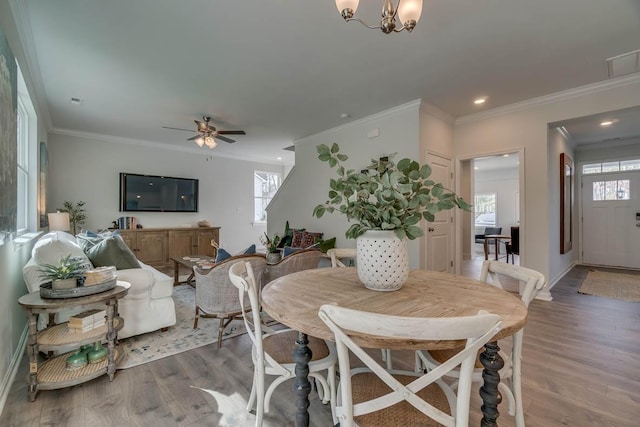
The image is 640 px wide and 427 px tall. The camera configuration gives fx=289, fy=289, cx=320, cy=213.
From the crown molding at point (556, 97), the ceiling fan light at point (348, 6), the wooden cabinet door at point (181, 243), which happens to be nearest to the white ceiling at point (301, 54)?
the crown molding at point (556, 97)

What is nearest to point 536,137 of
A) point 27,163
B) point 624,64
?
point 624,64

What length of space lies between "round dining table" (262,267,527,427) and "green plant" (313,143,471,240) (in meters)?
0.29

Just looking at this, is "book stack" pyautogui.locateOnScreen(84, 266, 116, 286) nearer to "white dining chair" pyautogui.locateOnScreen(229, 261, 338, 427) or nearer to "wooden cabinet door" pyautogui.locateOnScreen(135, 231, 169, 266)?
"white dining chair" pyautogui.locateOnScreen(229, 261, 338, 427)

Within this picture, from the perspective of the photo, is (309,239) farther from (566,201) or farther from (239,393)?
(566,201)

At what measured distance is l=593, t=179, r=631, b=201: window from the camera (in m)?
5.53

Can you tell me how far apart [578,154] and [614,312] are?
4.24 meters

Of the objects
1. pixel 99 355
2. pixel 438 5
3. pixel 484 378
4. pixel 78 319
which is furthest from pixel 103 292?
pixel 438 5

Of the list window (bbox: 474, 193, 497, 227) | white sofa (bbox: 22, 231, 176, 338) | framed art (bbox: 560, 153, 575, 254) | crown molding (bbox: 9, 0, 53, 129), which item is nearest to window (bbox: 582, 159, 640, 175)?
framed art (bbox: 560, 153, 575, 254)

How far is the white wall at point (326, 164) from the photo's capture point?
3.94 m

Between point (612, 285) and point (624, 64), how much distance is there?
3.23 meters

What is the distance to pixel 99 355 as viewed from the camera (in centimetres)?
195

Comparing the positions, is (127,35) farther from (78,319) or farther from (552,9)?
(552,9)

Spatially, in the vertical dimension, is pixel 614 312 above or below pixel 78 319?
below

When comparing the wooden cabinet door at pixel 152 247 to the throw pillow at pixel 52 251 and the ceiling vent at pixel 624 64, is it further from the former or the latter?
the ceiling vent at pixel 624 64
